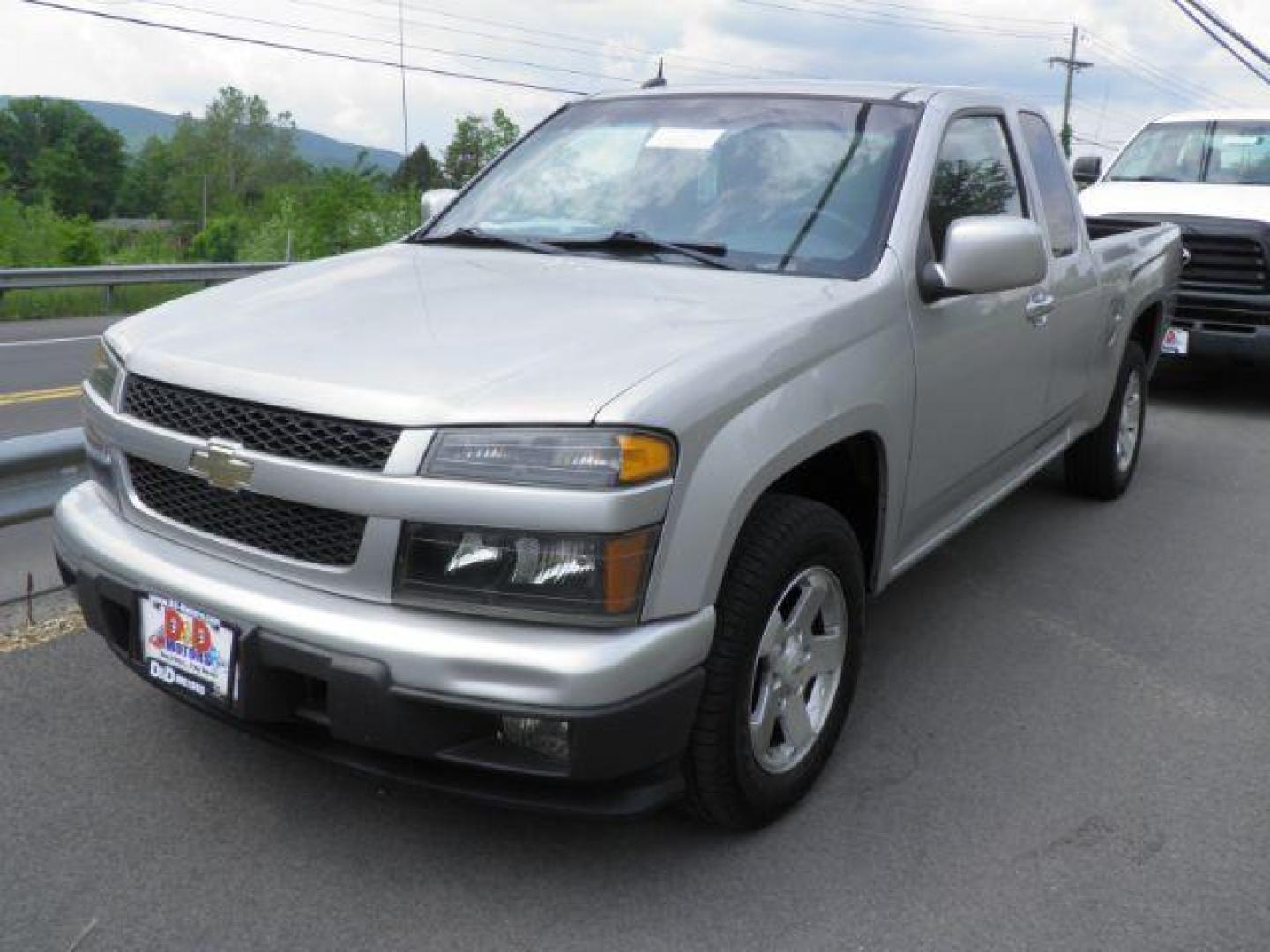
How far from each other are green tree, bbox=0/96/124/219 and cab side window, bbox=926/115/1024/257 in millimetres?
118917

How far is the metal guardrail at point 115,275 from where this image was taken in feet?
47.4

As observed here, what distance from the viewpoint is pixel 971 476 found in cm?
405

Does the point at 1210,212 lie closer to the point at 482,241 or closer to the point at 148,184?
the point at 482,241

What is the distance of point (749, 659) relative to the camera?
2.71 meters

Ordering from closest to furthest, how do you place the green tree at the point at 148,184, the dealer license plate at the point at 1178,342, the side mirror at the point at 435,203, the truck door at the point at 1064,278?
the side mirror at the point at 435,203, the truck door at the point at 1064,278, the dealer license plate at the point at 1178,342, the green tree at the point at 148,184

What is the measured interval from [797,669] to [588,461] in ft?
3.01

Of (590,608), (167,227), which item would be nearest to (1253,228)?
(590,608)

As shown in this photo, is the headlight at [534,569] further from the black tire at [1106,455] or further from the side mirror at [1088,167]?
the side mirror at [1088,167]

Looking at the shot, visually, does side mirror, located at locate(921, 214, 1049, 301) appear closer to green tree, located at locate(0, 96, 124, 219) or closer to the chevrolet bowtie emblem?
the chevrolet bowtie emblem

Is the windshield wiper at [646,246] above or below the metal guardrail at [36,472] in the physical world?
above

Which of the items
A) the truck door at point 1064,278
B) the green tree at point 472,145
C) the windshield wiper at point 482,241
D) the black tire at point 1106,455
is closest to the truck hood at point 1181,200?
the black tire at point 1106,455

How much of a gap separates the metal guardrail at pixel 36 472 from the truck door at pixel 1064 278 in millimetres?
3347

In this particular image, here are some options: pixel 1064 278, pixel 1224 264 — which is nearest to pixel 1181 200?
pixel 1224 264

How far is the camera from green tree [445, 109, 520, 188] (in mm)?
54219
